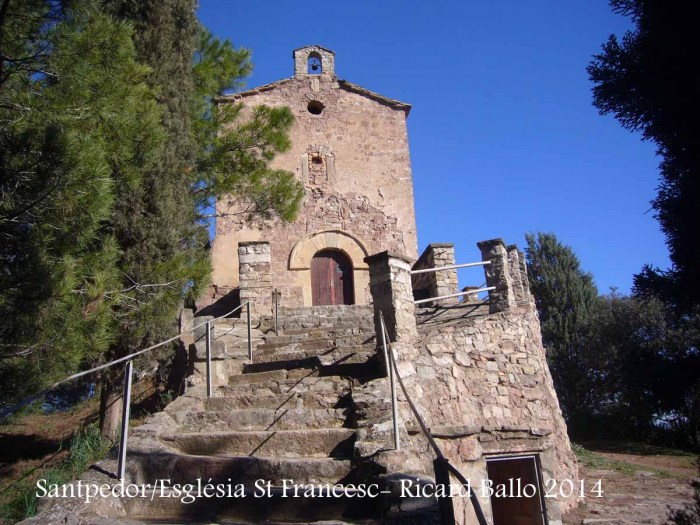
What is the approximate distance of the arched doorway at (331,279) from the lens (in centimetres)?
1342

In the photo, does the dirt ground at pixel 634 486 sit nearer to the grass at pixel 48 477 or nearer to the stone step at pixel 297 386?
the stone step at pixel 297 386

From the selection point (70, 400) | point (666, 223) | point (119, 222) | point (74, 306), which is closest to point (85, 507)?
point (74, 306)

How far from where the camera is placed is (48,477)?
17.7 ft

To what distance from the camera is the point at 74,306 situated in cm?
555

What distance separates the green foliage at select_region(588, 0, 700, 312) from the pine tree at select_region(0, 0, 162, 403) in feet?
13.9

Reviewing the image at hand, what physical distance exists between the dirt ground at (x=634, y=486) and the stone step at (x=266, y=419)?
3254 mm

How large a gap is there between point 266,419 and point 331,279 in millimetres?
7718

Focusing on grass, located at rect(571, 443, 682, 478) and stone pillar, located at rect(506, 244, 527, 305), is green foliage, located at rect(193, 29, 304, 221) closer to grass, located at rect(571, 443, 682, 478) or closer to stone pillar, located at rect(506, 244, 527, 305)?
stone pillar, located at rect(506, 244, 527, 305)

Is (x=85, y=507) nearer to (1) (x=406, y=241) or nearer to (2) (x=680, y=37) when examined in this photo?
(2) (x=680, y=37)

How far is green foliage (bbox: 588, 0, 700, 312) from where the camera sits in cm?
374

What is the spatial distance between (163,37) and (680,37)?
7.36 metres

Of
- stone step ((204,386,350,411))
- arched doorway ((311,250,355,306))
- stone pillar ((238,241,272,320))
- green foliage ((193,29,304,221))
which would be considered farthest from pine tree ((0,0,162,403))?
arched doorway ((311,250,355,306))

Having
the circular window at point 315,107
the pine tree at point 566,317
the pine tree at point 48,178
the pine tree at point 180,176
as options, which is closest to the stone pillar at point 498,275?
the pine tree at point 180,176

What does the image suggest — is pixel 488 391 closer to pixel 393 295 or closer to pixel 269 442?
pixel 393 295
